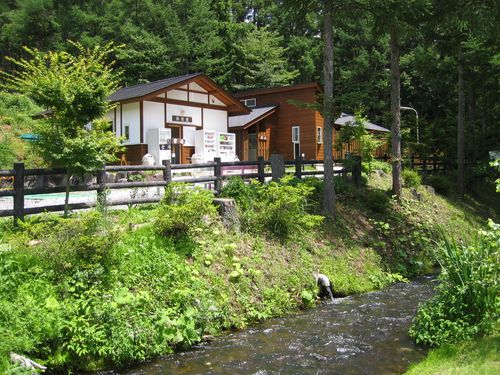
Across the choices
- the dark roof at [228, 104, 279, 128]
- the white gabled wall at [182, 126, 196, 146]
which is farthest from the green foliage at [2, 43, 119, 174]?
the dark roof at [228, 104, 279, 128]

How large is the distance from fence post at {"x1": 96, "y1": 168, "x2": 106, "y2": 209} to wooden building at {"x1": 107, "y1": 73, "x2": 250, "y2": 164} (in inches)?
486

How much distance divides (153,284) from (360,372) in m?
3.50

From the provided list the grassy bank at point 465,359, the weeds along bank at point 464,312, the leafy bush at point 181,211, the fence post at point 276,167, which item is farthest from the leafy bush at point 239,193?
the grassy bank at point 465,359

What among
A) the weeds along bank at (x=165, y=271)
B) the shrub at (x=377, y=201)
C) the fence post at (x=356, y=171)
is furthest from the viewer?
the fence post at (x=356, y=171)

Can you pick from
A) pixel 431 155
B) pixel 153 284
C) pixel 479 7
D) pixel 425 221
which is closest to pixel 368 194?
pixel 425 221

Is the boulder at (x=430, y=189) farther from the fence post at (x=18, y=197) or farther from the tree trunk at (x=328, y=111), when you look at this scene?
the fence post at (x=18, y=197)

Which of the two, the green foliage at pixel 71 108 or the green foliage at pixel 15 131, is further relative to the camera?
the green foliage at pixel 15 131

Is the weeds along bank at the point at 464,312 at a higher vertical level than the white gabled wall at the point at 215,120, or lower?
lower

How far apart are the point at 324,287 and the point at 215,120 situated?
16.6 m

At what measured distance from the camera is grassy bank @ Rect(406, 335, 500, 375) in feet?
16.3

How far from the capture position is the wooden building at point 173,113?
22.0 meters

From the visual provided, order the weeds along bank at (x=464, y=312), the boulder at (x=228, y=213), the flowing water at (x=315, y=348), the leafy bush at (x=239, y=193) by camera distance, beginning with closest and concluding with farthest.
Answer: the weeds along bank at (x=464, y=312) < the flowing water at (x=315, y=348) < the boulder at (x=228, y=213) < the leafy bush at (x=239, y=193)

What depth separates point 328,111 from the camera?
44.2 ft

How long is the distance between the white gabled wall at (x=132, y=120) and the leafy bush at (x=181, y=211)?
13.2 metres
